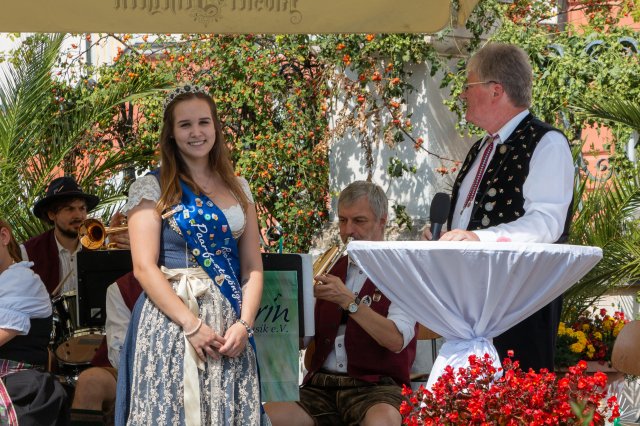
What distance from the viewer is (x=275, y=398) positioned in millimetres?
4695

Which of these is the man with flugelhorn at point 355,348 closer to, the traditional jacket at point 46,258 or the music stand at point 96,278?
the music stand at point 96,278

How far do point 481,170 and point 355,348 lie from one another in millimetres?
1046

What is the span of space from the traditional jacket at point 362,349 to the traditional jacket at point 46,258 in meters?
1.95

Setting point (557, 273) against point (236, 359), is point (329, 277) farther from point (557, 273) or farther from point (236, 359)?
point (557, 273)

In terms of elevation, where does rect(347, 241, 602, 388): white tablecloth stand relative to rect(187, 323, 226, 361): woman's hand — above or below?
above

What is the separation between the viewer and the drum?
528 cm

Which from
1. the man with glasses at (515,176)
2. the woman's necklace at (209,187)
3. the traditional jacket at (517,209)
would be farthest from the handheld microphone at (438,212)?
the woman's necklace at (209,187)

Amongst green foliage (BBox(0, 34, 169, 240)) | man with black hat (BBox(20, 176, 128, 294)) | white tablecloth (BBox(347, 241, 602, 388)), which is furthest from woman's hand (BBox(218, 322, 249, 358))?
green foliage (BBox(0, 34, 169, 240))

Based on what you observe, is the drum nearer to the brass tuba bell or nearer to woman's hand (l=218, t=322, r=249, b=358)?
the brass tuba bell

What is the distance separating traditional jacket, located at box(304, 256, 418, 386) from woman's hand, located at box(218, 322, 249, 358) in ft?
3.07

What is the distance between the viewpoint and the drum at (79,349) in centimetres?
528

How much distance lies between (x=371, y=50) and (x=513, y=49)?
258 cm

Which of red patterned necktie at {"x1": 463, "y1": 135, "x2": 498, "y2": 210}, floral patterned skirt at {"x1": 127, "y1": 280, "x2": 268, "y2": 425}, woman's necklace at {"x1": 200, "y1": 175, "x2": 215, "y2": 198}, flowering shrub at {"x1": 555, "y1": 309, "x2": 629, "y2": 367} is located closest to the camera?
floral patterned skirt at {"x1": 127, "y1": 280, "x2": 268, "y2": 425}

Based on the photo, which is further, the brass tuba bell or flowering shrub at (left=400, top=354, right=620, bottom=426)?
the brass tuba bell
